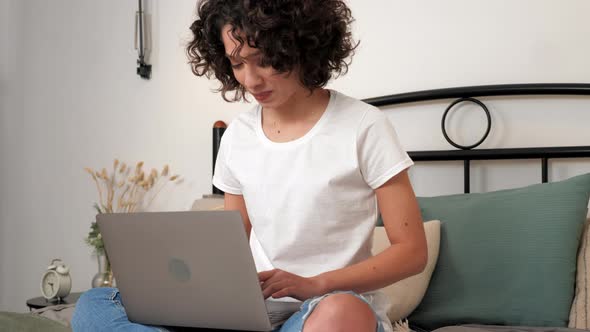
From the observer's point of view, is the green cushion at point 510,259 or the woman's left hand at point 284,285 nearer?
the woman's left hand at point 284,285

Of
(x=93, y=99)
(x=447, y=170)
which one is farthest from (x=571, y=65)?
(x=93, y=99)

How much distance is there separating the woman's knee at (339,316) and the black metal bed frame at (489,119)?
3.99 feet

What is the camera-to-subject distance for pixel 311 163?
1.33 metres

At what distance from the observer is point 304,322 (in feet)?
3.25

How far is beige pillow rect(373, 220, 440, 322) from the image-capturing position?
1733 millimetres

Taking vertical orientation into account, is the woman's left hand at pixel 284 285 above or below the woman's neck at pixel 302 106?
below

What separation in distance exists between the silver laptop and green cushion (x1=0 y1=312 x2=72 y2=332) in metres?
0.11

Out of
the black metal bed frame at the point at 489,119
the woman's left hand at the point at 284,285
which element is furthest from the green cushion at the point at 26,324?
the black metal bed frame at the point at 489,119

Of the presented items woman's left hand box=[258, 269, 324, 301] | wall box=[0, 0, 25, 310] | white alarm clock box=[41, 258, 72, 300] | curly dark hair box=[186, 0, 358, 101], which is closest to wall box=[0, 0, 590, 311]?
wall box=[0, 0, 25, 310]

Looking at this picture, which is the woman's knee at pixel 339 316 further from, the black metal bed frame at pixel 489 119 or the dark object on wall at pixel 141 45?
the dark object on wall at pixel 141 45

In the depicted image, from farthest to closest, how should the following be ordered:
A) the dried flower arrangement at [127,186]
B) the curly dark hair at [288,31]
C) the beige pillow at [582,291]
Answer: the dried flower arrangement at [127,186] < the beige pillow at [582,291] < the curly dark hair at [288,31]

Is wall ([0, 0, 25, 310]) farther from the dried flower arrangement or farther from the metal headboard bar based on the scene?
the metal headboard bar

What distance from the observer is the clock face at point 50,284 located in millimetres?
2592

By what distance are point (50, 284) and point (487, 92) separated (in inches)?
64.7
